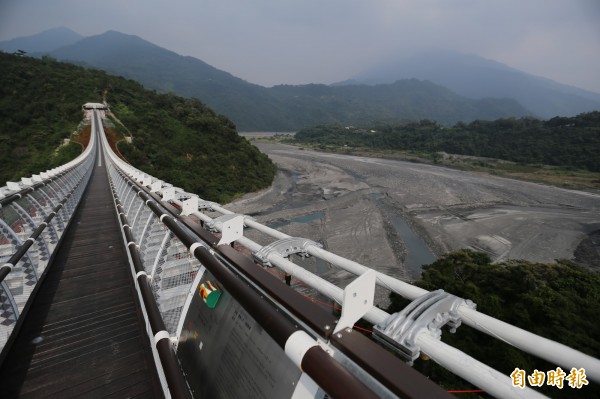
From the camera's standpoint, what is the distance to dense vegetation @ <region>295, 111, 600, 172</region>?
195 ft

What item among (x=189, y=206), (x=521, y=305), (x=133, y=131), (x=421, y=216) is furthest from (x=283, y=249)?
(x=133, y=131)

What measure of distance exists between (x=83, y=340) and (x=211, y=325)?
2.14m

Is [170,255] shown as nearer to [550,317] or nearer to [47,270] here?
[47,270]

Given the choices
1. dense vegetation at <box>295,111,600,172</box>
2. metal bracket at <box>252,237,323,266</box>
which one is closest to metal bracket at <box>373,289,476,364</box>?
metal bracket at <box>252,237,323,266</box>

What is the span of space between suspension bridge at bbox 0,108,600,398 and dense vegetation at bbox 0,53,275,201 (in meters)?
30.0

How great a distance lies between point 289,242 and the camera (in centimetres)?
235

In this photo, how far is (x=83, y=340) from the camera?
3094 millimetres

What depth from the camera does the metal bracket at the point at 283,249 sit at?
2113 millimetres

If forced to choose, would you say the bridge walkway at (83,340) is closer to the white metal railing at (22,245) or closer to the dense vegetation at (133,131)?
the white metal railing at (22,245)

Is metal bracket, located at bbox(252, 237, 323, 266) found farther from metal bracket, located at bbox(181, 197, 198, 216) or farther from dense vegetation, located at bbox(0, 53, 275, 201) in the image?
dense vegetation, located at bbox(0, 53, 275, 201)

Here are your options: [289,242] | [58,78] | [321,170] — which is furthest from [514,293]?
[58,78]

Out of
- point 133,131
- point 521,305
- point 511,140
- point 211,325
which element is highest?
point 511,140

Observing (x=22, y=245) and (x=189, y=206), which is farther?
(x=22, y=245)

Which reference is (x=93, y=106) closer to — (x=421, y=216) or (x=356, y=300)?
(x=421, y=216)
